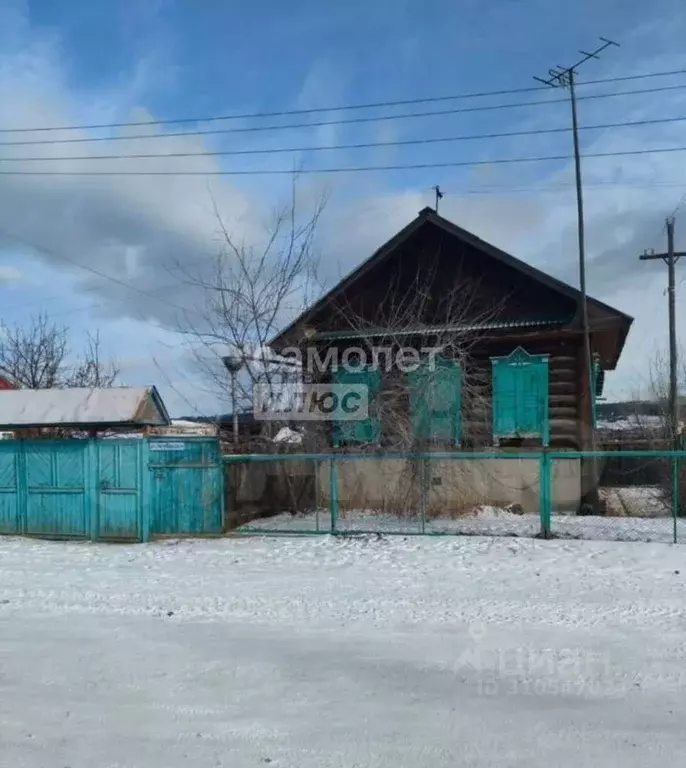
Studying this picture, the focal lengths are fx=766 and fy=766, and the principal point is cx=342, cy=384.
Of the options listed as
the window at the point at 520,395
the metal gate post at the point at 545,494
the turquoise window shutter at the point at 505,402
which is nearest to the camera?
the metal gate post at the point at 545,494

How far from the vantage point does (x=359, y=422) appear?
54.8 ft

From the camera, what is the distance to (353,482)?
14.6 metres

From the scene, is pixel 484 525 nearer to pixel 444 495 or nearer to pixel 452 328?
pixel 444 495

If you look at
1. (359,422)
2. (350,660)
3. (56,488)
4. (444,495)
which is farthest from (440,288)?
(350,660)

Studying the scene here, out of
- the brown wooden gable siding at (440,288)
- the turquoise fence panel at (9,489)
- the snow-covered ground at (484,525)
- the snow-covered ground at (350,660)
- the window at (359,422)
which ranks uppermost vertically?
the brown wooden gable siding at (440,288)

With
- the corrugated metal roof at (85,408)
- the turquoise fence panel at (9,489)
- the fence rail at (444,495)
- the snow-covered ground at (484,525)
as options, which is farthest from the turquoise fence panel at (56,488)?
the snow-covered ground at (484,525)

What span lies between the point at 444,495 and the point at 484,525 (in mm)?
1380

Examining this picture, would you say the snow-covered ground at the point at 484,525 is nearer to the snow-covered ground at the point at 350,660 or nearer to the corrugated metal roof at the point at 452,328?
the snow-covered ground at the point at 350,660

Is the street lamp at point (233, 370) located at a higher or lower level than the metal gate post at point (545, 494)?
higher

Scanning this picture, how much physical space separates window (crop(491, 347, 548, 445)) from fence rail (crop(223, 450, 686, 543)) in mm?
1396

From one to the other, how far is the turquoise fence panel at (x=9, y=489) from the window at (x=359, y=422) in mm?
6627

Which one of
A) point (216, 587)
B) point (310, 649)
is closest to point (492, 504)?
point (216, 587)

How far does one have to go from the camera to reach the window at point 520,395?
16562mm

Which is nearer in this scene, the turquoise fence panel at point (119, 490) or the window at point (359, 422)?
the turquoise fence panel at point (119, 490)
